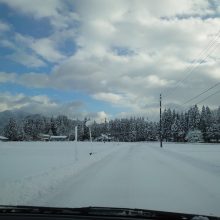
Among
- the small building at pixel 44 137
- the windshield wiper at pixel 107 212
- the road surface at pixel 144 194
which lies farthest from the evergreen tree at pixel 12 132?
the windshield wiper at pixel 107 212

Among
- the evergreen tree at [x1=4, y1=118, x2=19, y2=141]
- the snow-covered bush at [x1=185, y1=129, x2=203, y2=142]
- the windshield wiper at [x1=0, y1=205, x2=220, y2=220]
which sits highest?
the evergreen tree at [x1=4, y1=118, x2=19, y2=141]

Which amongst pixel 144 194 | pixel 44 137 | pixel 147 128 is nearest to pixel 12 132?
pixel 44 137

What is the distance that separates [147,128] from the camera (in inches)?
6649

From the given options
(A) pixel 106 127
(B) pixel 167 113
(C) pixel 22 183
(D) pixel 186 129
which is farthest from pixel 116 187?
(A) pixel 106 127

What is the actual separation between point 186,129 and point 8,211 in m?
135

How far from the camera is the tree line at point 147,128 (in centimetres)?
12294

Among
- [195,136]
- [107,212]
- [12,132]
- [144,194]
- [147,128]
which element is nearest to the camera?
[107,212]

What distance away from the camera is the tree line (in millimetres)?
122938

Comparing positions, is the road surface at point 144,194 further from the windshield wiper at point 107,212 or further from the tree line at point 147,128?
the tree line at point 147,128

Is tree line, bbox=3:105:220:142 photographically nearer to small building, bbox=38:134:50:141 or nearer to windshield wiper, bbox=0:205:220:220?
small building, bbox=38:134:50:141

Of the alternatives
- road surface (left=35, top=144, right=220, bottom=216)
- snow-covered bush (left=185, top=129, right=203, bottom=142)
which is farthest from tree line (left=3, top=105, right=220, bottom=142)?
road surface (left=35, top=144, right=220, bottom=216)

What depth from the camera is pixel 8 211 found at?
4.97 m

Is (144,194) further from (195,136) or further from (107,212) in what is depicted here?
(195,136)

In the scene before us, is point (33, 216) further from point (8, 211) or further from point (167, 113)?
point (167, 113)
